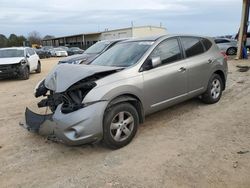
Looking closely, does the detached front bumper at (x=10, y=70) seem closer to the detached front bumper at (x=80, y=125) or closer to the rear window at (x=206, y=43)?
the rear window at (x=206, y=43)

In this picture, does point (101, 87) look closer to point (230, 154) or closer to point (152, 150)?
point (152, 150)

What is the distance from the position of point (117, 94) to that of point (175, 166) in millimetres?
1407

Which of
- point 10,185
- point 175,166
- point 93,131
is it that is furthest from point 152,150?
point 10,185

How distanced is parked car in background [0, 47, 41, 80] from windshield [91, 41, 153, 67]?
8.53m

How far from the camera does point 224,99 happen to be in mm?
7500

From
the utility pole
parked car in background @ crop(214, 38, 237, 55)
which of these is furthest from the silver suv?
parked car in background @ crop(214, 38, 237, 55)

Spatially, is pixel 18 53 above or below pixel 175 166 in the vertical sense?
above

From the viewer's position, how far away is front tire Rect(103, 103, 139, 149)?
4.62m

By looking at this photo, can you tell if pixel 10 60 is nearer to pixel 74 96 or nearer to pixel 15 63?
pixel 15 63

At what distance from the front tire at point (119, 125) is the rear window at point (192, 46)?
2.11 meters

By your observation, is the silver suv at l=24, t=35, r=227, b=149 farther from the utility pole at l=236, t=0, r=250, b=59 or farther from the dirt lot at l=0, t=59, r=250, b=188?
the utility pole at l=236, t=0, r=250, b=59

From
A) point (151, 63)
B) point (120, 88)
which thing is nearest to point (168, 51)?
point (151, 63)

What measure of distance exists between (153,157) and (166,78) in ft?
5.60

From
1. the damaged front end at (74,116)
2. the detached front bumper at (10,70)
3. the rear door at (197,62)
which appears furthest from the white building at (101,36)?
the damaged front end at (74,116)
